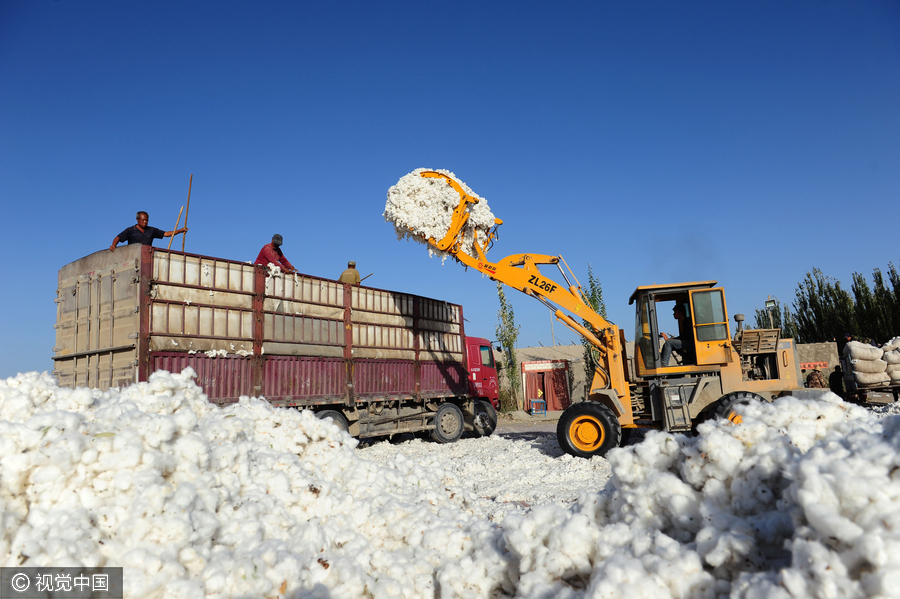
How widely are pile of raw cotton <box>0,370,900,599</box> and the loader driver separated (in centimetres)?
574

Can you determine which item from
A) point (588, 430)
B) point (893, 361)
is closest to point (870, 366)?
point (893, 361)

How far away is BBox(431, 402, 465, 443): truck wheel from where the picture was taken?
1191cm

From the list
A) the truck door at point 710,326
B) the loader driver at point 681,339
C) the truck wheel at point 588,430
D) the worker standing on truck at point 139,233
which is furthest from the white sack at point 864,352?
the worker standing on truck at point 139,233

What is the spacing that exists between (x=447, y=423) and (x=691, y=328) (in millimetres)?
5818

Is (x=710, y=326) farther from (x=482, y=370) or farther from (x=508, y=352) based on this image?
(x=508, y=352)

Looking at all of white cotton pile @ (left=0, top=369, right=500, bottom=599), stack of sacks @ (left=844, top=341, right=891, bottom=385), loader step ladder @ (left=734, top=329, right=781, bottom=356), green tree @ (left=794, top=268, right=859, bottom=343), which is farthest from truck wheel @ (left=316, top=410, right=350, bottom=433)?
green tree @ (left=794, top=268, right=859, bottom=343)

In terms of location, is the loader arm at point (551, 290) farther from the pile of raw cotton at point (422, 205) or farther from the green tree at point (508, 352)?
the green tree at point (508, 352)

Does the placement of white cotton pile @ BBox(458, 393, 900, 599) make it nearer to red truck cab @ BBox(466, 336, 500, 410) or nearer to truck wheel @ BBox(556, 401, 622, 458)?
truck wheel @ BBox(556, 401, 622, 458)

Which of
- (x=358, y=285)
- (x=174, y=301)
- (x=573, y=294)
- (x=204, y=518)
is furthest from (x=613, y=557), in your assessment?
(x=358, y=285)

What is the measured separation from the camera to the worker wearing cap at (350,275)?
35.7ft

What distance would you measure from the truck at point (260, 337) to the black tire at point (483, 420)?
1.30 ft

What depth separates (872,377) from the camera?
11711mm

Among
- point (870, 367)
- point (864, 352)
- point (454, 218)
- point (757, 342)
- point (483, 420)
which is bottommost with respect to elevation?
point (483, 420)

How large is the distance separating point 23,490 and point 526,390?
21229 mm
